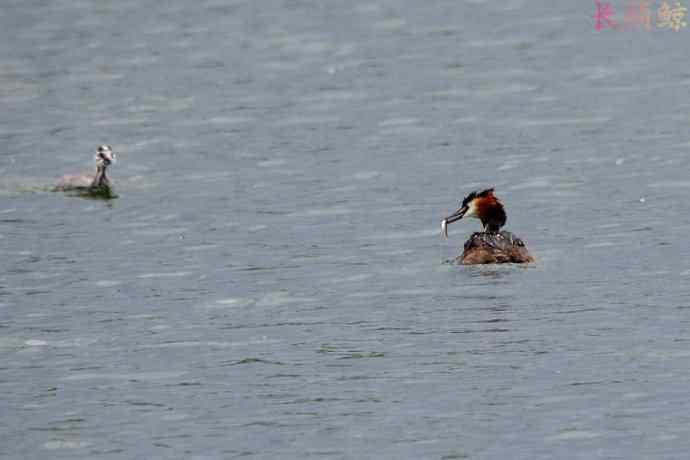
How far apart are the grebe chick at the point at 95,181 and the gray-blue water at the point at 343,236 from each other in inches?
19.0

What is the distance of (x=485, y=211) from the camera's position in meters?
27.5

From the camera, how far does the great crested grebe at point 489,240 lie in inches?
1020

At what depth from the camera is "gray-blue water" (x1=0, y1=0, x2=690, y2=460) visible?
17.8 m

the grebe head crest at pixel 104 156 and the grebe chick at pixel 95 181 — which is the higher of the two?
the grebe head crest at pixel 104 156

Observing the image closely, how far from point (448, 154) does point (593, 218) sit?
748 cm

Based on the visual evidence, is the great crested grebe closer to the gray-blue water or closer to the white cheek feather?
the white cheek feather

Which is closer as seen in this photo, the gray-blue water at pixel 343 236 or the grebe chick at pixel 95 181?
the gray-blue water at pixel 343 236

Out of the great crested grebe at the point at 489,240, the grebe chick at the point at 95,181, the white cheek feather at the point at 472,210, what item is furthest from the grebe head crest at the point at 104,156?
the white cheek feather at the point at 472,210

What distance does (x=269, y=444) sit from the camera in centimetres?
1683

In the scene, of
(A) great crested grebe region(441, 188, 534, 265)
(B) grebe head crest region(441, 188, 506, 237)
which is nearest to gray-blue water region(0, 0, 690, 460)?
(A) great crested grebe region(441, 188, 534, 265)

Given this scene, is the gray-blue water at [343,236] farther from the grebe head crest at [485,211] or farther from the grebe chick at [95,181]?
the grebe head crest at [485,211]

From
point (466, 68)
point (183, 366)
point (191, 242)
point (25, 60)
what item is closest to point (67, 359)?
point (183, 366)

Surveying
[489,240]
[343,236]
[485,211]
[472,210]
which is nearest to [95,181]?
[343,236]

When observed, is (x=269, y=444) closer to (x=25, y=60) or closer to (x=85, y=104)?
(x=85, y=104)
